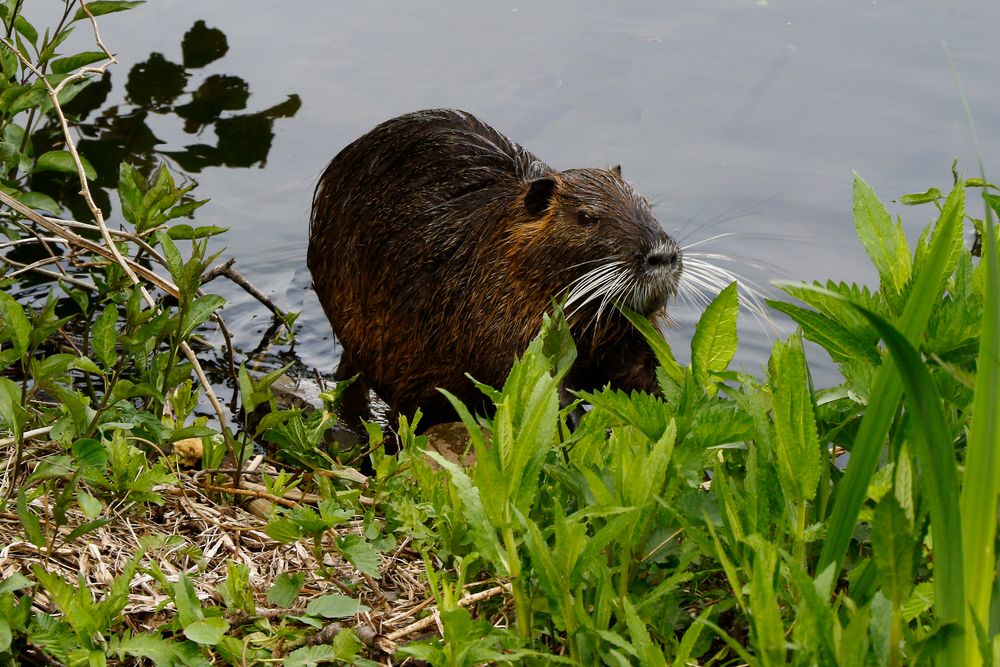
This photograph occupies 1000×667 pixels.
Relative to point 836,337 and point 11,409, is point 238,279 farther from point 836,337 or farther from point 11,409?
point 836,337

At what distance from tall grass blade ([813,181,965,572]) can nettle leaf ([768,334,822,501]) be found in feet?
0.29

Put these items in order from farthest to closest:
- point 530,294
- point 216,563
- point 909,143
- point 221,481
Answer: point 909,143, point 530,294, point 221,481, point 216,563

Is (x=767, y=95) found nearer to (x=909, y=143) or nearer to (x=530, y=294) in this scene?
(x=909, y=143)

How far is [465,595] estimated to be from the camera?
1726mm

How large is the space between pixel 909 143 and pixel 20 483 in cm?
436

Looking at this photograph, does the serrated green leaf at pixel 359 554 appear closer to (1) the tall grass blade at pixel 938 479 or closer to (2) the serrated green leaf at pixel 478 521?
(2) the serrated green leaf at pixel 478 521

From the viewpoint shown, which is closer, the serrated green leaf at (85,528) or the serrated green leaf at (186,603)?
the serrated green leaf at (186,603)

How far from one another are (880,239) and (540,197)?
190 centimetres

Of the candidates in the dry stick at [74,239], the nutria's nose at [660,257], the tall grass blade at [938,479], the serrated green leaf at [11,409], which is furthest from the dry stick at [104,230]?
the tall grass blade at [938,479]

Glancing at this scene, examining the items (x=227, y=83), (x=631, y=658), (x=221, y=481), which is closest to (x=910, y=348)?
(x=631, y=658)

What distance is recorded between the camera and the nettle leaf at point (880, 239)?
1805 mm

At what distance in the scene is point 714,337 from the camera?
1.80 metres

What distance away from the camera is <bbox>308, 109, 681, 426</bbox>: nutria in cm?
358

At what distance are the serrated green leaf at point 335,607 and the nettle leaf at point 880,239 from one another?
878mm
